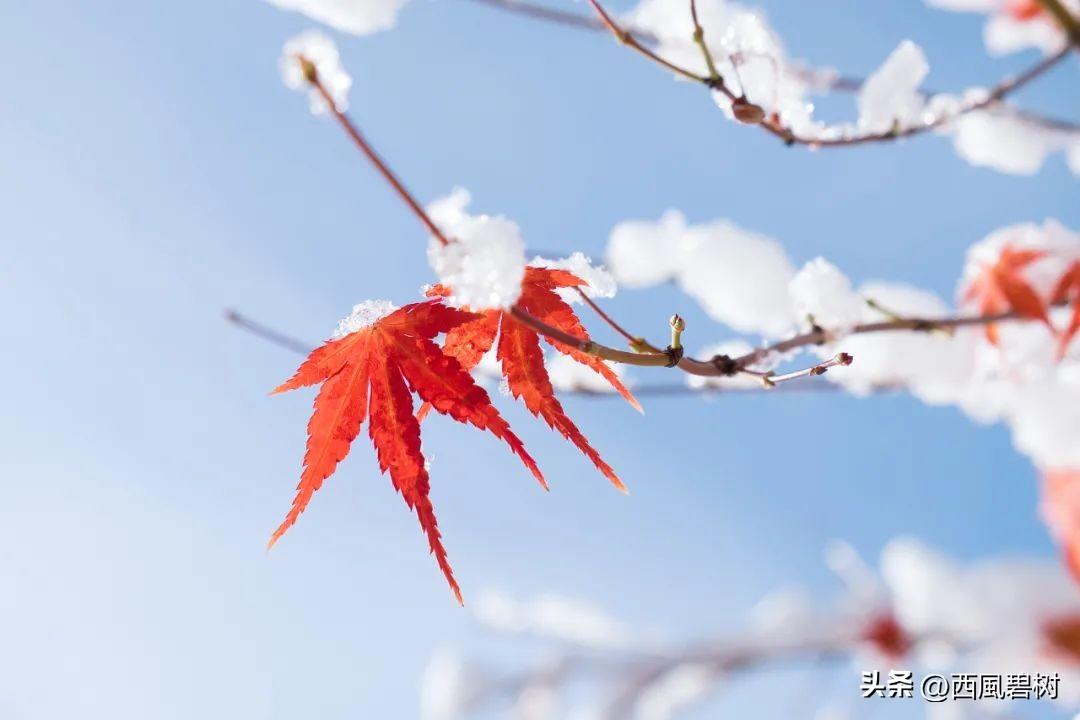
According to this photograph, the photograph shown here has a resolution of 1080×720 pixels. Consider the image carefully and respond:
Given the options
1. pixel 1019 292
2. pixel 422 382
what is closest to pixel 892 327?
pixel 1019 292

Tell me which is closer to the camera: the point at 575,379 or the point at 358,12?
the point at 358,12

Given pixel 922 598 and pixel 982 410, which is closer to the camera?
pixel 922 598

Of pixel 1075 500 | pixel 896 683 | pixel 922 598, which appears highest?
pixel 1075 500

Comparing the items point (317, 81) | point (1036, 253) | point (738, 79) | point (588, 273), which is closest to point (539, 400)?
point (588, 273)

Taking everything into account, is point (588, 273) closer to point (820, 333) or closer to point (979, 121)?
point (820, 333)

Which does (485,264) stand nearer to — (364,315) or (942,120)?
(364,315)

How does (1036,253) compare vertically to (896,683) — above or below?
above

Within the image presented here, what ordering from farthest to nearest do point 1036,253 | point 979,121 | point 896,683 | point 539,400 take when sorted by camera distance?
1. point 979,121
2. point 896,683
3. point 1036,253
4. point 539,400
